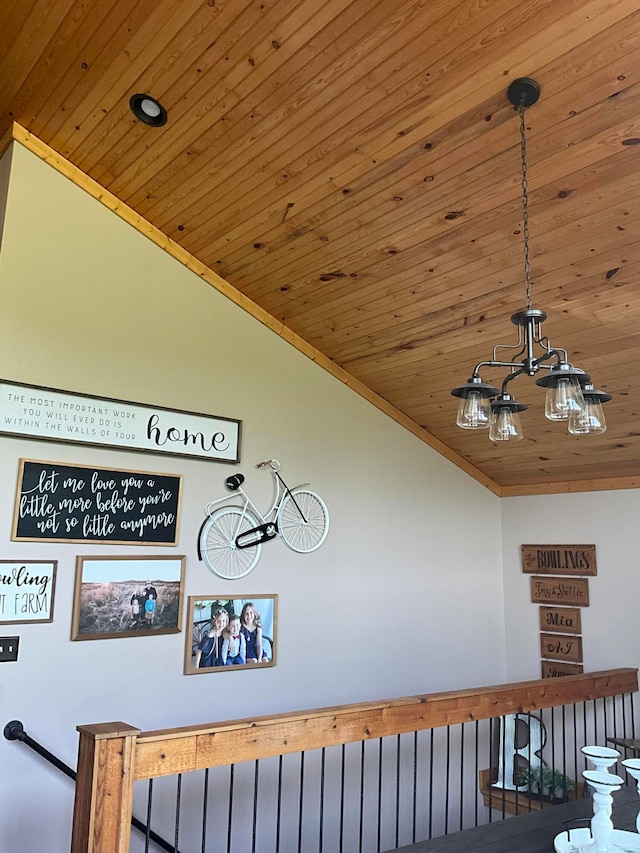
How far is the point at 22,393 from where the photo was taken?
3328 millimetres

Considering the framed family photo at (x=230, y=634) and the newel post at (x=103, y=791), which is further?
the framed family photo at (x=230, y=634)

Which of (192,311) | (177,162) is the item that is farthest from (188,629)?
(177,162)

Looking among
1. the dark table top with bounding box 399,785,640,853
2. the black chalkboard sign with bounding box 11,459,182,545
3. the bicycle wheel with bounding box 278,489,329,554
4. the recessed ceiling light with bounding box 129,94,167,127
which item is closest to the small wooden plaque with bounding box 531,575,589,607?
the bicycle wheel with bounding box 278,489,329,554

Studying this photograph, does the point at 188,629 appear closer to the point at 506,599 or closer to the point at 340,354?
the point at 340,354

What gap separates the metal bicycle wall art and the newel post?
1.68 meters

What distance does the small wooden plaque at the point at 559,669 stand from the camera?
4.79m

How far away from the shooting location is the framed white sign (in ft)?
10.4

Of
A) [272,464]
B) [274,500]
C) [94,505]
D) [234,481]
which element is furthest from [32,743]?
[272,464]

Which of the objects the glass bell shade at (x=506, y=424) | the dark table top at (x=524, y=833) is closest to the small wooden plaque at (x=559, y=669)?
the dark table top at (x=524, y=833)

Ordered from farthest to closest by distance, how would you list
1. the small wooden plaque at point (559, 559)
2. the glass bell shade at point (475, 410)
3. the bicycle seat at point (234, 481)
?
the small wooden plaque at point (559, 559) → the bicycle seat at point (234, 481) → the glass bell shade at point (475, 410)

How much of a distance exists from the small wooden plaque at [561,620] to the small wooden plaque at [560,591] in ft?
0.17

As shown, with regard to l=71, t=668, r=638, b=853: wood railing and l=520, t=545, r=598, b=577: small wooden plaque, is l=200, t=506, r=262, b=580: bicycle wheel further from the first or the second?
l=520, t=545, r=598, b=577: small wooden plaque

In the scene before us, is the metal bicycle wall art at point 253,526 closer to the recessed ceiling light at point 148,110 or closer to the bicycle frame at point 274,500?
the bicycle frame at point 274,500

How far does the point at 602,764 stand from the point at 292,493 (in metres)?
2.40
